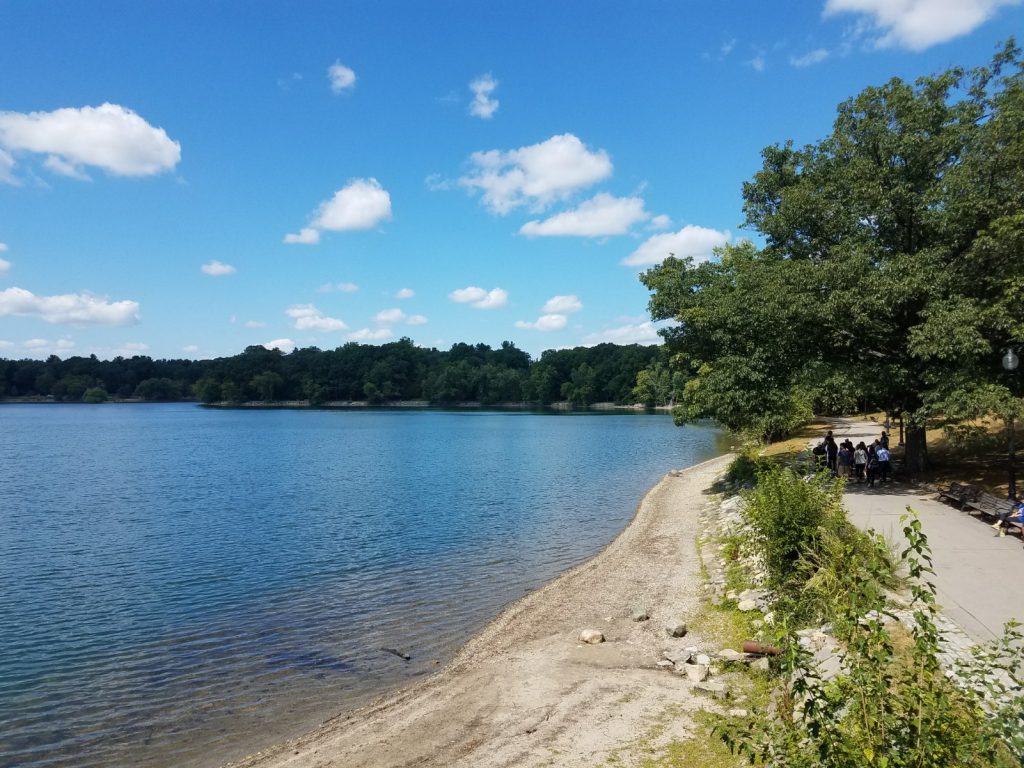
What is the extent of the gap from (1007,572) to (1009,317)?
397 inches

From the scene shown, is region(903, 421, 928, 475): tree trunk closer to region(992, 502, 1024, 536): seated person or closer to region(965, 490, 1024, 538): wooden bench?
region(965, 490, 1024, 538): wooden bench

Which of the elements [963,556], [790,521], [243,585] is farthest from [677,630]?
[243,585]

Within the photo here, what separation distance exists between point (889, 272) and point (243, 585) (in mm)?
21013

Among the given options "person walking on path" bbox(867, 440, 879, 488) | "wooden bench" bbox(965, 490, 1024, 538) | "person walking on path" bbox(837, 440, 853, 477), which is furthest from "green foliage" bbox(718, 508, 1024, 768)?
"person walking on path" bbox(837, 440, 853, 477)

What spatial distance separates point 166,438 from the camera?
259 feet

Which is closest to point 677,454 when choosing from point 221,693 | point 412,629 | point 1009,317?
point 1009,317

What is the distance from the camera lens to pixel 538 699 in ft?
34.2

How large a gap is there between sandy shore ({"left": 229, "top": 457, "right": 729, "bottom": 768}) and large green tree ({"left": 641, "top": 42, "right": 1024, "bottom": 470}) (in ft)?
31.8

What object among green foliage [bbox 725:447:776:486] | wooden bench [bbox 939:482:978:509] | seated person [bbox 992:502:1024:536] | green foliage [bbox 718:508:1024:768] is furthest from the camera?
green foliage [bbox 725:447:776:486]

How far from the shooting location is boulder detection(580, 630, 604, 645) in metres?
12.8

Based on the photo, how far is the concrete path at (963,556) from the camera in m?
10.1

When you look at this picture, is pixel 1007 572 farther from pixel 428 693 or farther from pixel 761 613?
pixel 428 693

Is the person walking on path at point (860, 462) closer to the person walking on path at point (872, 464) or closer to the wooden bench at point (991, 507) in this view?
the person walking on path at point (872, 464)

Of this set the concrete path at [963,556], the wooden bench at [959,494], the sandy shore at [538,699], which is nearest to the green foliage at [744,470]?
the concrete path at [963,556]
